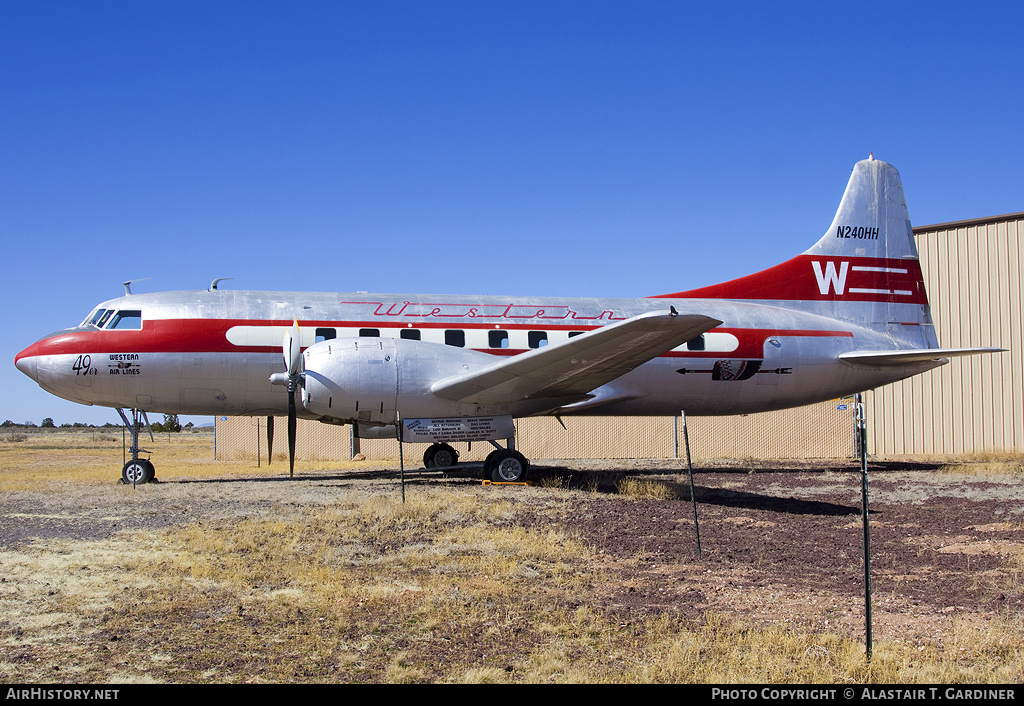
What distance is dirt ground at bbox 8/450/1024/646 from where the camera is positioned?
25.2 feet

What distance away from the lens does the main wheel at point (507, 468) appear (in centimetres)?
1678

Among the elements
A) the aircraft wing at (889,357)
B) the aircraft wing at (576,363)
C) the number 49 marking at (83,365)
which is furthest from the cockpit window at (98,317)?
the aircraft wing at (889,357)

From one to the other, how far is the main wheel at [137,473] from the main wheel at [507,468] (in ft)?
25.5

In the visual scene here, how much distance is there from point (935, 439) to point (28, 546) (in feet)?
93.0

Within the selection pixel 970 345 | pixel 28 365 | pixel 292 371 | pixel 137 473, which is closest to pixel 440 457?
pixel 292 371

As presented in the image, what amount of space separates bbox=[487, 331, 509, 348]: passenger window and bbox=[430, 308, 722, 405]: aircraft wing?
1788 mm

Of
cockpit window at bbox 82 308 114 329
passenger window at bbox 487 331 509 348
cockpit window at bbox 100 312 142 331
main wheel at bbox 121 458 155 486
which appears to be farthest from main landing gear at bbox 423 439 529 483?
cockpit window at bbox 82 308 114 329

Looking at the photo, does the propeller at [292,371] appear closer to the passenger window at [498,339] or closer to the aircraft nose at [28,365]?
the passenger window at [498,339]

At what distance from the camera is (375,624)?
7.09m

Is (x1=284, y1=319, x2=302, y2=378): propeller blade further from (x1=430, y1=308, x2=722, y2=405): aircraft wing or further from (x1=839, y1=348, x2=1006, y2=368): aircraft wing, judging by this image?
(x1=839, y1=348, x2=1006, y2=368): aircraft wing

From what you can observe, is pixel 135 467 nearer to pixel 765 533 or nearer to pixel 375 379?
pixel 375 379

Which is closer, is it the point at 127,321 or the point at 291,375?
the point at 291,375

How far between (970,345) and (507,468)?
778 inches

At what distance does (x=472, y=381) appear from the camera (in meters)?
15.4
